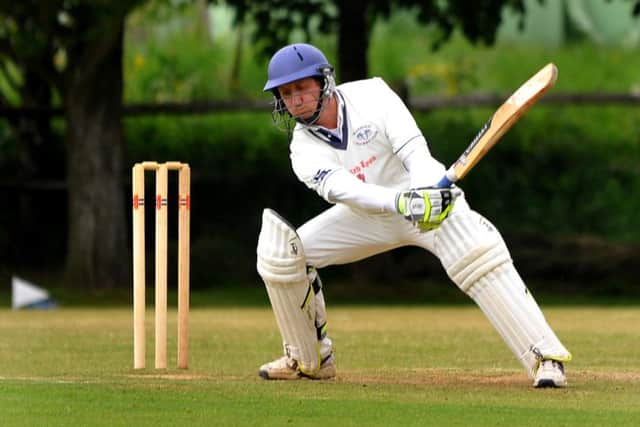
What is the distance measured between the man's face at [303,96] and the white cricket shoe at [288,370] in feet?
3.34

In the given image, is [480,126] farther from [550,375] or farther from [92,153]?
[550,375]

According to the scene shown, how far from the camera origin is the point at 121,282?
492 inches

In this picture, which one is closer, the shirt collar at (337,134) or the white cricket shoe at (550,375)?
the white cricket shoe at (550,375)

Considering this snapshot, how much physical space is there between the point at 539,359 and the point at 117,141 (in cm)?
718

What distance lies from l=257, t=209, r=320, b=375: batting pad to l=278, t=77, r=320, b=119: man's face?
416 millimetres

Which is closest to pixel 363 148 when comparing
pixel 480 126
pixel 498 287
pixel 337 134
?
pixel 337 134

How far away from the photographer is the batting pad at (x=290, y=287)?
19.9 feet

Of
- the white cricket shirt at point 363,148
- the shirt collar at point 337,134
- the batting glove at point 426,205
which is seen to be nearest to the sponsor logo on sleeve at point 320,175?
the white cricket shirt at point 363,148

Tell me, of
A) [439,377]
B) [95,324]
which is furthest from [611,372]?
[95,324]

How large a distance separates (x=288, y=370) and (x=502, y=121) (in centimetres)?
136

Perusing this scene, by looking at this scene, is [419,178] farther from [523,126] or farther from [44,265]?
[523,126]

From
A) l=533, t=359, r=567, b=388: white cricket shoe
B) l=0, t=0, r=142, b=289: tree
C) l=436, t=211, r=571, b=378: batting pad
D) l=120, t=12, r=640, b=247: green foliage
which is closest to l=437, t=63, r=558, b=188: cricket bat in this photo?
l=436, t=211, r=571, b=378: batting pad

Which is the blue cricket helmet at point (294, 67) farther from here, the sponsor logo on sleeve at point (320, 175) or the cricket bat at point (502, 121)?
the cricket bat at point (502, 121)

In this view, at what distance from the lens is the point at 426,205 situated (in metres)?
5.65
